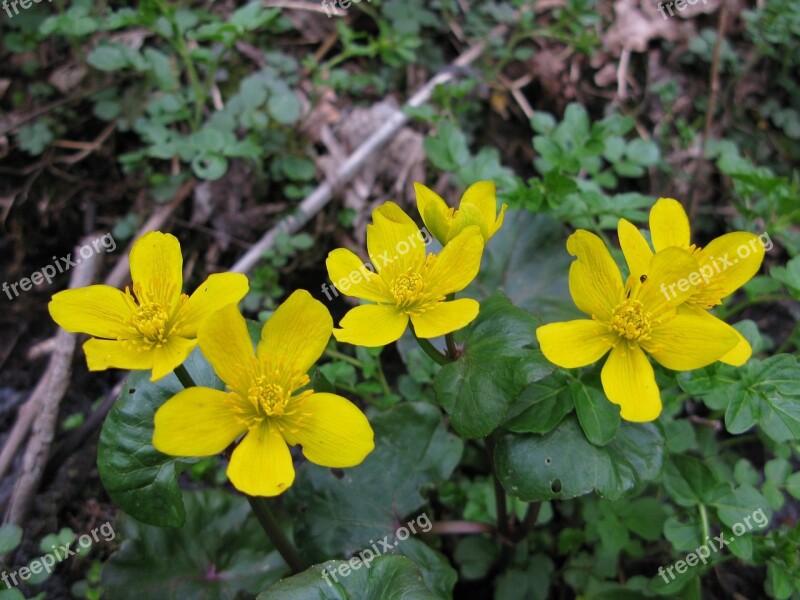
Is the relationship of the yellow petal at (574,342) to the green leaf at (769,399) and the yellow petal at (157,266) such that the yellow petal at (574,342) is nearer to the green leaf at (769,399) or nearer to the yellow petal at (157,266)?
the green leaf at (769,399)

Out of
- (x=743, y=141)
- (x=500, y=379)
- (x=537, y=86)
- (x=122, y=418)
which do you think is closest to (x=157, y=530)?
(x=122, y=418)

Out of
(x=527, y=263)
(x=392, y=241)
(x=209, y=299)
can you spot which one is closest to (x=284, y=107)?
(x=527, y=263)

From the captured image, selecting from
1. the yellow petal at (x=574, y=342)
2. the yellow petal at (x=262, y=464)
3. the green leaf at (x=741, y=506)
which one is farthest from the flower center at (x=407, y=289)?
the green leaf at (x=741, y=506)

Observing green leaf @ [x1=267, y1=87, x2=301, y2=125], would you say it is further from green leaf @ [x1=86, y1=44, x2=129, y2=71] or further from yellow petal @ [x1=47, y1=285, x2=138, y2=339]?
yellow petal @ [x1=47, y1=285, x2=138, y2=339]

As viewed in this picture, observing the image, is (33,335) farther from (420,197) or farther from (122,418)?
(420,197)

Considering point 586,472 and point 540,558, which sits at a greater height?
point 586,472

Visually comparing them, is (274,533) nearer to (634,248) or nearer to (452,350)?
(452,350)
